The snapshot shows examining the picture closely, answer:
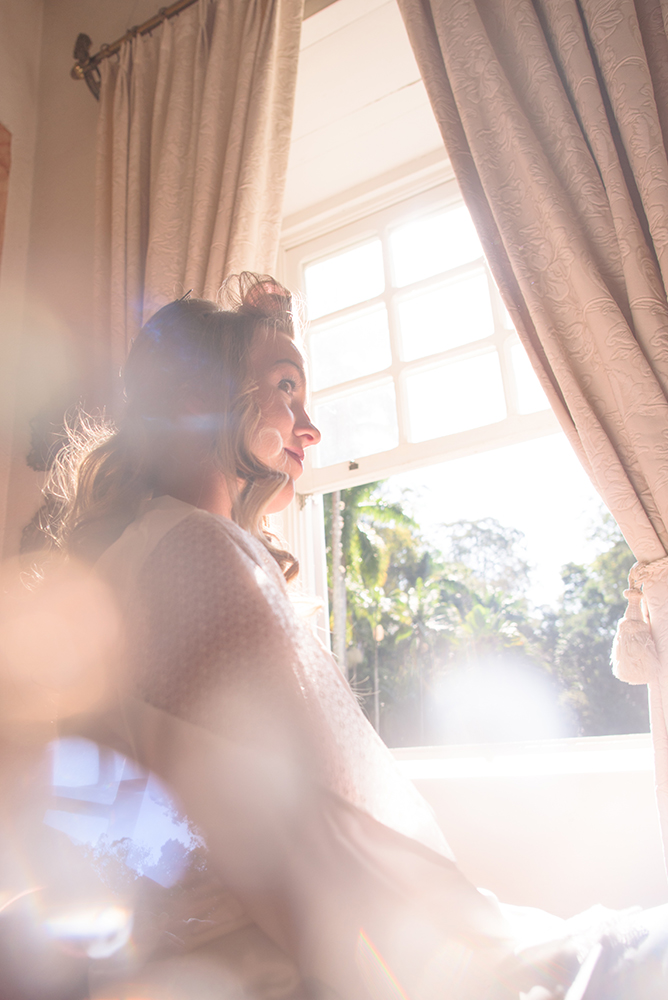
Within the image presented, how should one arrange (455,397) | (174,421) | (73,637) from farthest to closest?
(455,397)
(174,421)
(73,637)

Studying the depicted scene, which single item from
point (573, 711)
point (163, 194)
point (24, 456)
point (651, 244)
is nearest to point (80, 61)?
point (163, 194)

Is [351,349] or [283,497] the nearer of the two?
[283,497]

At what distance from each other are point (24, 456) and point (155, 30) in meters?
1.62

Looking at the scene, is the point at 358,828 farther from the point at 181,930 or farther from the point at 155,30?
the point at 155,30

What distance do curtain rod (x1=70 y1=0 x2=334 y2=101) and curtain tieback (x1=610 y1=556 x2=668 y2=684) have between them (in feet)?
7.80

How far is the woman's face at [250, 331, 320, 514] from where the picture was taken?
127 cm

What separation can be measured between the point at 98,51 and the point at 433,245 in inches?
61.0

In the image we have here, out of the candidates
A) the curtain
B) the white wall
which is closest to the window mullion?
the curtain

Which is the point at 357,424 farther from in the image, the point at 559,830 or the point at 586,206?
the point at 559,830

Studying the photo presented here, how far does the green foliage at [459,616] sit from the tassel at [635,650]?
1109 centimetres

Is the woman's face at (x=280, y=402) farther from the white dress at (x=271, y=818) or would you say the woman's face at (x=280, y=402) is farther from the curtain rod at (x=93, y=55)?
the curtain rod at (x=93, y=55)

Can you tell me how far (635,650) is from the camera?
→ 1237 mm

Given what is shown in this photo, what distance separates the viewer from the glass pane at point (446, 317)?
2074 mm

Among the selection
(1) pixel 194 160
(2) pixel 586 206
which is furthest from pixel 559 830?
(1) pixel 194 160
